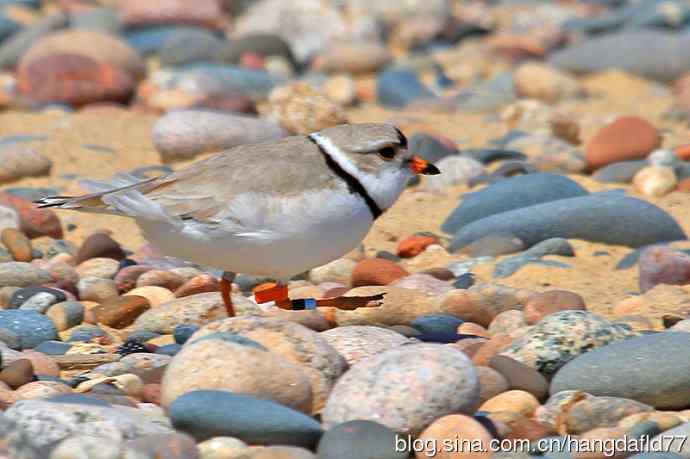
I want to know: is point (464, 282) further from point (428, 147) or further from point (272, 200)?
point (428, 147)

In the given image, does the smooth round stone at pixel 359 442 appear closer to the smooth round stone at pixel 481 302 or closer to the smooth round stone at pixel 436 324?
the smooth round stone at pixel 436 324

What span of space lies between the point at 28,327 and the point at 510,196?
2.72m

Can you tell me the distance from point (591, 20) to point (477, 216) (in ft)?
24.8

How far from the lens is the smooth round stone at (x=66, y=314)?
5.35 metres

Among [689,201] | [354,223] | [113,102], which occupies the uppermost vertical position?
[354,223]

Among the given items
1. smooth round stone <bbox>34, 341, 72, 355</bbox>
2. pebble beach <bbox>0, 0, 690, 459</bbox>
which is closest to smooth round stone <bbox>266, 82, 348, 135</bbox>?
pebble beach <bbox>0, 0, 690, 459</bbox>

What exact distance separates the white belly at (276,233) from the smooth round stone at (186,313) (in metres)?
0.58

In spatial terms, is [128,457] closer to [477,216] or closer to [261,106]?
[477,216]

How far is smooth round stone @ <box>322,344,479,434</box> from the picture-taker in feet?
13.0

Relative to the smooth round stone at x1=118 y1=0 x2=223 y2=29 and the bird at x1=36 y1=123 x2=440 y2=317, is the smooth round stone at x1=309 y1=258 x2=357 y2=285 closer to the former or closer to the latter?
the bird at x1=36 y1=123 x2=440 y2=317

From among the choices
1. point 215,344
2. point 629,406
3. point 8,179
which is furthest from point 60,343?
point 8,179

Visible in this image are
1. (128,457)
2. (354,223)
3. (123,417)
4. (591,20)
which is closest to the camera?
(128,457)

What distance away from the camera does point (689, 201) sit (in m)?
7.09

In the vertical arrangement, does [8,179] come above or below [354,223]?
below
